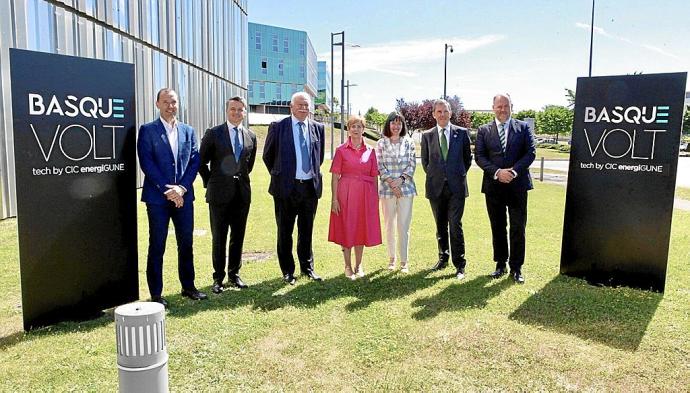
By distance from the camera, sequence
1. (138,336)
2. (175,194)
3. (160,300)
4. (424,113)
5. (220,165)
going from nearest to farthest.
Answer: (138,336) < (175,194) < (160,300) < (220,165) < (424,113)

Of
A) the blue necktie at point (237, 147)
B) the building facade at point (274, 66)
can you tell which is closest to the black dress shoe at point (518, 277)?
the blue necktie at point (237, 147)

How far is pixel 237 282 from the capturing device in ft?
18.6

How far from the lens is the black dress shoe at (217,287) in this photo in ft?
17.8

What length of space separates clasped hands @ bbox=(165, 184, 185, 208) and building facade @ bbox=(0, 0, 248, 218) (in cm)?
669

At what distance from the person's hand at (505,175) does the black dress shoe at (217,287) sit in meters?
3.20

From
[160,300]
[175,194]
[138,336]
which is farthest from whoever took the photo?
[160,300]

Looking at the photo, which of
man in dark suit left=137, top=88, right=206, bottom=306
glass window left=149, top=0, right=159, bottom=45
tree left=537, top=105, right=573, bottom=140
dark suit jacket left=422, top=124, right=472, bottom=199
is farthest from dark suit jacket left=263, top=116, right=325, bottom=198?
tree left=537, top=105, right=573, bottom=140

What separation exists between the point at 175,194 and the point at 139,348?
9.04 ft

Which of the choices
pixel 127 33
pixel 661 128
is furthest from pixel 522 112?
pixel 661 128

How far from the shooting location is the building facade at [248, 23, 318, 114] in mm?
74562

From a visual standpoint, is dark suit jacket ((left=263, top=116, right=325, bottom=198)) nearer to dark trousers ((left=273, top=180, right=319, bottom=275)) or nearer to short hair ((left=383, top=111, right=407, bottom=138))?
dark trousers ((left=273, top=180, right=319, bottom=275))

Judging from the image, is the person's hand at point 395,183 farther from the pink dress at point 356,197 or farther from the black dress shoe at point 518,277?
the black dress shoe at point 518,277

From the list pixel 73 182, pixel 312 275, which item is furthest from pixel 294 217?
pixel 73 182

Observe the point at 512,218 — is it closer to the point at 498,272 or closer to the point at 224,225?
the point at 498,272
